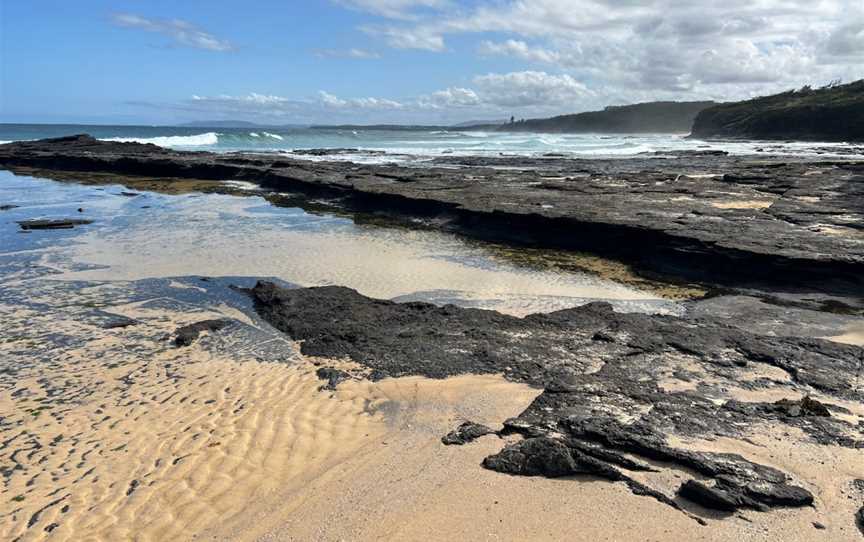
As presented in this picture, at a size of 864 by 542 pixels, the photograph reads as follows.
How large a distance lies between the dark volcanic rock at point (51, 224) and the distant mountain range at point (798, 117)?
68442 millimetres

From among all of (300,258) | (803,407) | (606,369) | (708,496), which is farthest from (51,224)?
(803,407)

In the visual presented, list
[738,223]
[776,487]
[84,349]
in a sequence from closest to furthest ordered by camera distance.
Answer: [776,487]
[84,349]
[738,223]

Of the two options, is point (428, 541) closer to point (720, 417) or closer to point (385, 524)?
point (385, 524)

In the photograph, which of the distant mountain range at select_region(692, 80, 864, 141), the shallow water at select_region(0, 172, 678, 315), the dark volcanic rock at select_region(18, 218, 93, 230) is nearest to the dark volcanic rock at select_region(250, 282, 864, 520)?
the shallow water at select_region(0, 172, 678, 315)

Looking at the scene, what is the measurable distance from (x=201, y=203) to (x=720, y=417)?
19.9 metres

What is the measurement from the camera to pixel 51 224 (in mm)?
15797

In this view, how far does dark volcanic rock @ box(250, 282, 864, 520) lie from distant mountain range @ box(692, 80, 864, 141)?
66.5 meters

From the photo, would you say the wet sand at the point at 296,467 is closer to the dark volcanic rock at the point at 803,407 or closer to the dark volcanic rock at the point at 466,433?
the dark volcanic rock at the point at 466,433

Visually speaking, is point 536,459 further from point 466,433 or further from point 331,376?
point 331,376

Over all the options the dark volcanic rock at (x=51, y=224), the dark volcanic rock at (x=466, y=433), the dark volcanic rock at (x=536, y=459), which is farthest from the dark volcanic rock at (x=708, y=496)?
the dark volcanic rock at (x=51, y=224)

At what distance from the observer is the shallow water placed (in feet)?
31.3

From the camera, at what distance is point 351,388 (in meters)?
5.87

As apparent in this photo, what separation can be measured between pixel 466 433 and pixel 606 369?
1892mm

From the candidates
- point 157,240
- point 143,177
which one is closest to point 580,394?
point 157,240
